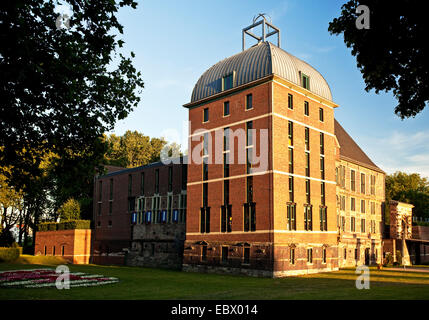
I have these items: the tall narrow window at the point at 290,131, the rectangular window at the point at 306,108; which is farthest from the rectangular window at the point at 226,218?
the rectangular window at the point at 306,108

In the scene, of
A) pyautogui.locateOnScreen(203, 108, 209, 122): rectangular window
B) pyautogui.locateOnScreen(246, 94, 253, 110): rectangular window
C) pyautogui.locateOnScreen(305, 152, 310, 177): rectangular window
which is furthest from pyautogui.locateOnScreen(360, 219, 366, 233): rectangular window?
pyautogui.locateOnScreen(203, 108, 209, 122): rectangular window

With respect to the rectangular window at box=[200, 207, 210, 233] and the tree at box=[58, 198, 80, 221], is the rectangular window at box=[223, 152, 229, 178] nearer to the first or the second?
the rectangular window at box=[200, 207, 210, 233]

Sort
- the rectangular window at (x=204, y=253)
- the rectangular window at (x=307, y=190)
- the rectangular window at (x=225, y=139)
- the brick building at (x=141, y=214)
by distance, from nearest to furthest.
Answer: the rectangular window at (x=307, y=190)
the rectangular window at (x=225, y=139)
the rectangular window at (x=204, y=253)
the brick building at (x=141, y=214)

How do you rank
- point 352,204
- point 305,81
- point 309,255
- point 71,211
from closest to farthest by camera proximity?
1. point 309,255
2. point 305,81
3. point 352,204
4. point 71,211

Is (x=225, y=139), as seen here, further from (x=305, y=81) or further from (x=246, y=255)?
(x=246, y=255)

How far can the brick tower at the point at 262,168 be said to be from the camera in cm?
3638

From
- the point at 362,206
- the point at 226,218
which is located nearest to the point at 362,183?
the point at 362,206

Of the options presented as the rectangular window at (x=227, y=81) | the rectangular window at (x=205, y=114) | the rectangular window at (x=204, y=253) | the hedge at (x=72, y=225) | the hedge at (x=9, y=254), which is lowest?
the hedge at (x=9, y=254)

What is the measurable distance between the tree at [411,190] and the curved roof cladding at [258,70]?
42.9 m

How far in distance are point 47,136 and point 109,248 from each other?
44326 millimetres

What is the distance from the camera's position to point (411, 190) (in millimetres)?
78250

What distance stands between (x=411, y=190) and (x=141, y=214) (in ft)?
174

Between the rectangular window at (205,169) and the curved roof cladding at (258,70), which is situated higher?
the curved roof cladding at (258,70)

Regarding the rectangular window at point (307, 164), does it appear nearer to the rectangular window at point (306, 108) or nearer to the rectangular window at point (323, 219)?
the rectangular window at point (306, 108)
